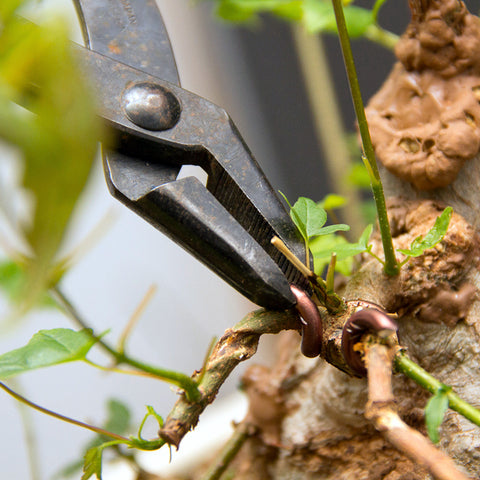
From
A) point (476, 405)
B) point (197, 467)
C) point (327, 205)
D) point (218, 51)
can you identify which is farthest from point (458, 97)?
point (218, 51)

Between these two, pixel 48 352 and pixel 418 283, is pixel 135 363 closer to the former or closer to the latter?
pixel 48 352

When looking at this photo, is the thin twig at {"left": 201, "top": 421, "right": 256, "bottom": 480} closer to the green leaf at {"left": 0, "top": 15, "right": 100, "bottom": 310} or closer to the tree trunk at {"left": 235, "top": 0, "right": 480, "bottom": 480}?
the tree trunk at {"left": 235, "top": 0, "right": 480, "bottom": 480}

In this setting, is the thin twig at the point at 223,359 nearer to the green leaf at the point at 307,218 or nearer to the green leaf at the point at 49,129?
the green leaf at the point at 307,218

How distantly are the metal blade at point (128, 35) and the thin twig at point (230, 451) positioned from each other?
42 cm

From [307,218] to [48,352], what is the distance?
0.23 metres

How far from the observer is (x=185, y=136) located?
1.63 ft

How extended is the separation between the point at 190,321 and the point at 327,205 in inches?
29.0

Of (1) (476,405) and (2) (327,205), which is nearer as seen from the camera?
(1) (476,405)

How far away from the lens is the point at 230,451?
24.8 inches

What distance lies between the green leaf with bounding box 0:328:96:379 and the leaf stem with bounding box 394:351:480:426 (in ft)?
0.73

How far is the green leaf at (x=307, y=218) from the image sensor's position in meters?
0.44

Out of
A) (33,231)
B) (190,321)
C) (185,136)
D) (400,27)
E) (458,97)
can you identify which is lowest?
(33,231)

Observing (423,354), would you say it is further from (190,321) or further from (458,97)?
(190,321)

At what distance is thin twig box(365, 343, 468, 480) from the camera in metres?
0.28
